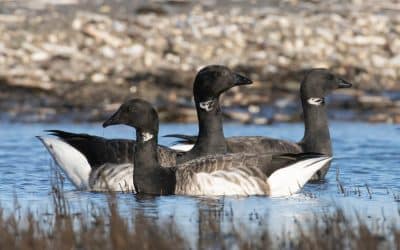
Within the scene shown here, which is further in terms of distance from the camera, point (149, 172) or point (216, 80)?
point (216, 80)

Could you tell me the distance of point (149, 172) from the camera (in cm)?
1217

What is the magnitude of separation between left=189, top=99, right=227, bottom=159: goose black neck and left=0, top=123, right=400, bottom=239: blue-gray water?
1144mm

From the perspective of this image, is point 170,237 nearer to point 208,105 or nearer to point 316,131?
point 208,105

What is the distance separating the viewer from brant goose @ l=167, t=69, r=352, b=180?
561 inches

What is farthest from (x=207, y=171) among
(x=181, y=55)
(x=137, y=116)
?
(x=181, y=55)

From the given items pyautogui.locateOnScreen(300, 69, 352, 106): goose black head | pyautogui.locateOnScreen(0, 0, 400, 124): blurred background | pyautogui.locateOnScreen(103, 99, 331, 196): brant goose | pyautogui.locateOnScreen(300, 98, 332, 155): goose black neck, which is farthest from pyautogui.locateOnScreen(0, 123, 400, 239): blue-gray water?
pyautogui.locateOnScreen(0, 0, 400, 124): blurred background

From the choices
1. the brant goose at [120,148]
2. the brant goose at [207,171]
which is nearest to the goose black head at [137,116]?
the brant goose at [207,171]

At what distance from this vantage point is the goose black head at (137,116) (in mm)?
12375

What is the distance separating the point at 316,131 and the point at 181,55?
905 cm

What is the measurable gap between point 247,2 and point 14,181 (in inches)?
577

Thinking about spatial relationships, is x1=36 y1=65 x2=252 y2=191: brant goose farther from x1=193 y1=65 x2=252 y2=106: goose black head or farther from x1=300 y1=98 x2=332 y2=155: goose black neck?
x1=300 y1=98 x2=332 y2=155: goose black neck

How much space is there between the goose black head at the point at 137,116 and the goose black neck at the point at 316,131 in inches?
115

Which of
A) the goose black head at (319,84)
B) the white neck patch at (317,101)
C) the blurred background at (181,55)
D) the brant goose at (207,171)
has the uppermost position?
the blurred background at (181,55)

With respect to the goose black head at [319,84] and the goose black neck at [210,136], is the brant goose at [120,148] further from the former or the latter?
the goose black head at [319,84]
